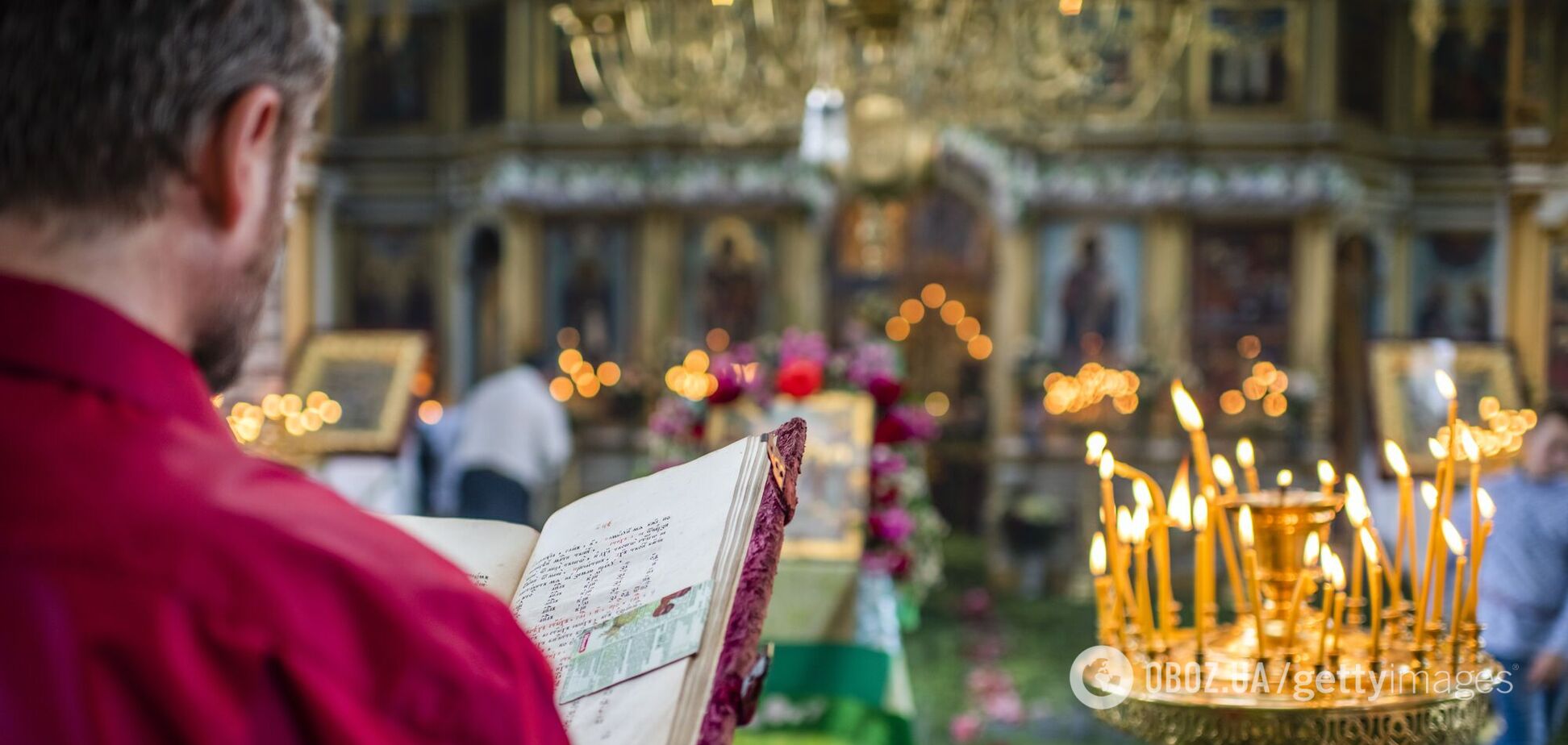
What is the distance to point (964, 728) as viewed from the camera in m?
5.79

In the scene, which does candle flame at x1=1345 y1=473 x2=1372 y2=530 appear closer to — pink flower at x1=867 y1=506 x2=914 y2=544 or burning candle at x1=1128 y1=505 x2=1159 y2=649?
burning candle at x1=1128 y1=505 x2=1159 y2=649

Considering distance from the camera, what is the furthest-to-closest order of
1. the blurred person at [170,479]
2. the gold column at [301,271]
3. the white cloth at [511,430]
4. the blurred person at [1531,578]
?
the gold column at [301,271], the white cloth at [511,430], the blurred person at [1531,578], the blurred person at [170,479]

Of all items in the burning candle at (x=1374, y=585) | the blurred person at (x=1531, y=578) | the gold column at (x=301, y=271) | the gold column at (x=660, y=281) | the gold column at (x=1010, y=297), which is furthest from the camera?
the gold column at (x=660, y=281)

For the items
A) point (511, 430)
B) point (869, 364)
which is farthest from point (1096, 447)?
point (511, 430)

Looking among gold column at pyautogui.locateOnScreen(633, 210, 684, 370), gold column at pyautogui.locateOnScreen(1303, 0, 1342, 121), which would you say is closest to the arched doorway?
gold column at pyautogui.locateOnScreen(633, 210, 684, 370)

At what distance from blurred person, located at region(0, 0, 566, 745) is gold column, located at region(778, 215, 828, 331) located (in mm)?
10183

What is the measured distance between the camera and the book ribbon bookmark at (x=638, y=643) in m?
0.89

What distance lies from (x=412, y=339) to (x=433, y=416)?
2569 millimetres

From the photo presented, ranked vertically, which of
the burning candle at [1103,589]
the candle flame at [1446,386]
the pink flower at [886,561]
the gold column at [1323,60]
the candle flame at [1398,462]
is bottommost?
the pink flower at [886,561]

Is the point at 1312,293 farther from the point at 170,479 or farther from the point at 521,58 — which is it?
the point at 170,479

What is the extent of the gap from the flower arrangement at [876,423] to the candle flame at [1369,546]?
2.77 meters

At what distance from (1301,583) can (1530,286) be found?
5051 mm

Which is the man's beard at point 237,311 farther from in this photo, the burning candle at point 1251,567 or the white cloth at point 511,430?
the white cloth at point 511,430

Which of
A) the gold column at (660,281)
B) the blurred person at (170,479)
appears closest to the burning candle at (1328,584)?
the blurred person at (170,479)
